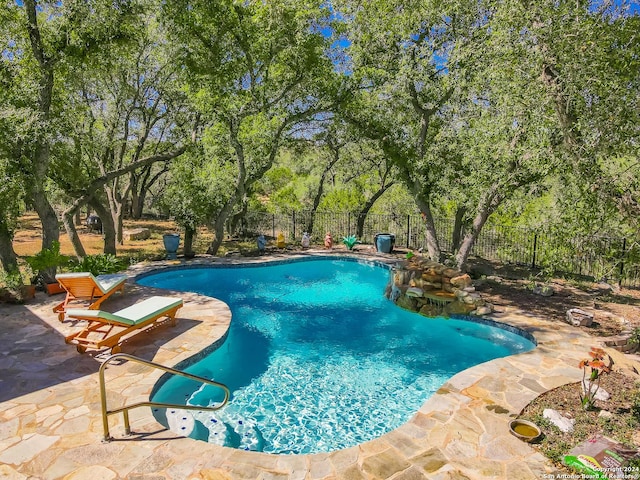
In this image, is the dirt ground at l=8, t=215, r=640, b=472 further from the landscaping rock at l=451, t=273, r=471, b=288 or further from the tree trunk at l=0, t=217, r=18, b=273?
the tree trunk at l=0, t=217, r=18, b=273

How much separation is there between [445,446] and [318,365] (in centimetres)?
326

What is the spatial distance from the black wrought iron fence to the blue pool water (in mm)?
2702

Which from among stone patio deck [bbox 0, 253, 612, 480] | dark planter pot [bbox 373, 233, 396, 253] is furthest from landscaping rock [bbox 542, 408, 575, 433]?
dark planter pot [bbox 373, 233, 396, 253]

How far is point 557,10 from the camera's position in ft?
17.7

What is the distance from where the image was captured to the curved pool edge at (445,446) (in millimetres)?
4016

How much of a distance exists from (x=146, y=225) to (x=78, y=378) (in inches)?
823

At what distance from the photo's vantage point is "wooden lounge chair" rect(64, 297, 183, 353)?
6.25 metres

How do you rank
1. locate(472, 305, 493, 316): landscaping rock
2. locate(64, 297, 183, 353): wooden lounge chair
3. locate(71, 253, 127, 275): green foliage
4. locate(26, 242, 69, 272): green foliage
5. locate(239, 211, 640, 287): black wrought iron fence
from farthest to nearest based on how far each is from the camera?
locate(71, 253, 127, 275): green foliage
locate(26, 242, 69, 272): green foliage
locate(472, 305, 493, 316): landscaping rock
locate(64, 297, 183, 353): wooden lounge chair
locate(239, 211, 640, 287): black wrought iron fence

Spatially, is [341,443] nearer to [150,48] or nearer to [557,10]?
[557,10]

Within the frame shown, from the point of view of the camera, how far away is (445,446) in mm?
4406

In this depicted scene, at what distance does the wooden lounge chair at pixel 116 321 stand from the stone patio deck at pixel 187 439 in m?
0.25

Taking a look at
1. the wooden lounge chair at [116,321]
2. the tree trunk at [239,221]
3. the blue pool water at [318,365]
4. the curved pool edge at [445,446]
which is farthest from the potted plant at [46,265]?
the tree trunk at [239,221]

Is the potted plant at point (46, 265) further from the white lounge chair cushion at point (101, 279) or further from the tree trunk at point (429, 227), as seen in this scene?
the tree trunk at point (429, 227)

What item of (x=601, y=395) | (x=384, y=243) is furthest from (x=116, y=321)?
(x=384, y=243)
